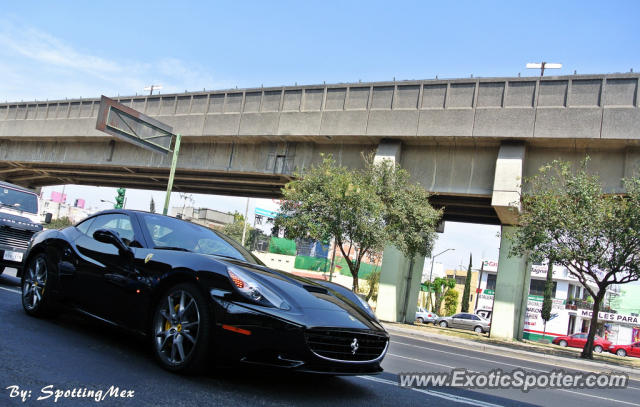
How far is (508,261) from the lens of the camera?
70.7ft

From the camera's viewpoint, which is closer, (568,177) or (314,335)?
(314,335)

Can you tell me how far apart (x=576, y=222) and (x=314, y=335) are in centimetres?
1460

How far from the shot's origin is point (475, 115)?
761 inches

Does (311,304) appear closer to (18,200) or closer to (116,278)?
(116,278)

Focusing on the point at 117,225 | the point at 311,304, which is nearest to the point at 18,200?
the point at 117,225

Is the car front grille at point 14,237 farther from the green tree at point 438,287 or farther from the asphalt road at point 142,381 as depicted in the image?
the green tree at point 438,287

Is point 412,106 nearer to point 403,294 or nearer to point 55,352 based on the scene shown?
point 403,294

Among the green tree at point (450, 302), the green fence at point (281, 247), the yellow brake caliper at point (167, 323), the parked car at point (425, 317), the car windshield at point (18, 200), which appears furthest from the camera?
the green fence at point (281, 247)

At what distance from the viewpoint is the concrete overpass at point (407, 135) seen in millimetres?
17828

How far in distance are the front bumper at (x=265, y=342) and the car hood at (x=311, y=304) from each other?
87 millimetres

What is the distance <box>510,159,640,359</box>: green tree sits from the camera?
15.3 m

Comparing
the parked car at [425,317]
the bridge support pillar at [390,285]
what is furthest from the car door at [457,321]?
the bridge support pillar at [390,285]

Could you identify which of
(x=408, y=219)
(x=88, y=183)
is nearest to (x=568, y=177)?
(x=408, y=219)

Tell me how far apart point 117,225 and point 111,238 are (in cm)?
46
